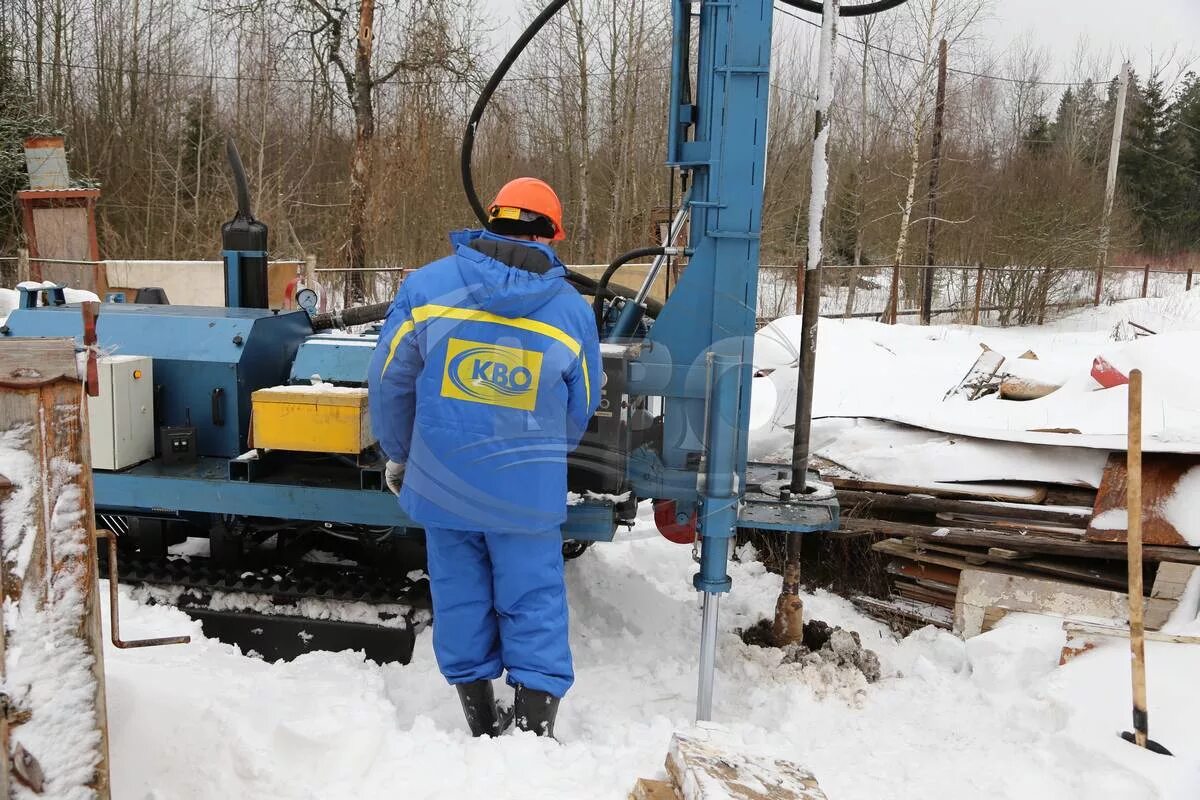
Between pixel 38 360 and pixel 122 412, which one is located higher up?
pixel 38 360

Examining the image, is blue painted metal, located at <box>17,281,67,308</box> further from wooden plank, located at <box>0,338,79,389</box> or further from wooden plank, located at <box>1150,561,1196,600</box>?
wooden plank, located at <box>1150,561,1196,600</box>

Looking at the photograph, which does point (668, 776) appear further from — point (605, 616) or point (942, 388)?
point (942, 388)

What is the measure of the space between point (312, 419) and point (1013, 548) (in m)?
3.29

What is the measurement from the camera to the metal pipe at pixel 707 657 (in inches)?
135

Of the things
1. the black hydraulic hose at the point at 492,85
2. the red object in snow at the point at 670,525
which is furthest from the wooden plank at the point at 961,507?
the black hydraulic hose at the point at 492,85

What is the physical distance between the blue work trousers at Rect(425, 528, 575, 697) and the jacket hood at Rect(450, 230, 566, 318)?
2.44 feet

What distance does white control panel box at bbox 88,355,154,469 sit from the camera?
372 centimetres

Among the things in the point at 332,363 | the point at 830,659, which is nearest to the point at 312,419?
the point at 332,363

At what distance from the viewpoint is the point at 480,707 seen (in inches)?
124

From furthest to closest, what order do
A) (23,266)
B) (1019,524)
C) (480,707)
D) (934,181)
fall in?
(934,181)
(23,266)
(1019,524)
(480,707)

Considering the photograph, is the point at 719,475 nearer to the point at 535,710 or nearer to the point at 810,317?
the point at 810,317

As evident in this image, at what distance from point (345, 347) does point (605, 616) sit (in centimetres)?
178

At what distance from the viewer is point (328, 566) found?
4.20m

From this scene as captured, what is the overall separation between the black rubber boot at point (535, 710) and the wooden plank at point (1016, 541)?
2405mm
